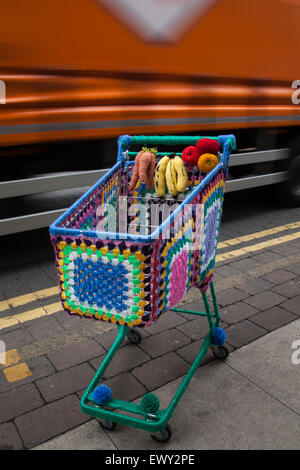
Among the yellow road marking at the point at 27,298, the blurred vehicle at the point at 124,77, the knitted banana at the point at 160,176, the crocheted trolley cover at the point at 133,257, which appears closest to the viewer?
the crocheted trolley cover at the point at 133,257

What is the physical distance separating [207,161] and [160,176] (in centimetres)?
29

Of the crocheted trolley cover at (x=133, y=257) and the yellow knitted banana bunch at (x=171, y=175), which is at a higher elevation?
the yellow knitted banana bunch at (x=171, y=175)

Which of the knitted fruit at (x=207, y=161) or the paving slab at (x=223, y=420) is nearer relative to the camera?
the paving slab at (x=223, y=420)

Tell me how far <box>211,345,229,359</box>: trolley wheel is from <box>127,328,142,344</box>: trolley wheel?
52 centimetres

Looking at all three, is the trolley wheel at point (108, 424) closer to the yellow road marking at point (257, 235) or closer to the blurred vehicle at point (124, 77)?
the blurred vehicle at point (124, 77)

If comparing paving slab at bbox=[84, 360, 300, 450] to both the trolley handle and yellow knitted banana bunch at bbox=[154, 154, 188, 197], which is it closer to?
yellow knitted banana bunch at bbox=[154, 154, 188, 197]

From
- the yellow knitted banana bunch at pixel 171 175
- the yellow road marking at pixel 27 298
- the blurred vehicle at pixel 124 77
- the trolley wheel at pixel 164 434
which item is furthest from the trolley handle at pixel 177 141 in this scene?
the yellow road marking at pixel 27 298

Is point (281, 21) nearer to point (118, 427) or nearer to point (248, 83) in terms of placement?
point (248, 83)

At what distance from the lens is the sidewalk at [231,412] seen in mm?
2076

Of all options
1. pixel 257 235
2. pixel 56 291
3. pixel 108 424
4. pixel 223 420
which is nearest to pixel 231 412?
pixel 223 420

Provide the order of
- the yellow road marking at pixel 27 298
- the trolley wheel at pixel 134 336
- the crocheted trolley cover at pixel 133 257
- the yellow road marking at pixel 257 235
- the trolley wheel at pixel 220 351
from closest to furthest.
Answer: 1. the crocheted trolley cover at pixel 133 257
2. the trolley wheel at pixel 220 351
3. the trolley wheel at pixel 134 336
4. the yellow road marking at pixel 27 298
5. the yellow road marking at pixel 257 235

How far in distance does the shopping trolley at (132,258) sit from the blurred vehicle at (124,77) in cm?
159

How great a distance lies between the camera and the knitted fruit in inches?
89.1

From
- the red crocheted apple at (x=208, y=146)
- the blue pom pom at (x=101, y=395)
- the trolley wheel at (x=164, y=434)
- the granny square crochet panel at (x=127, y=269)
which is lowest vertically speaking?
the trolley wheel at (x=164, y=434)
